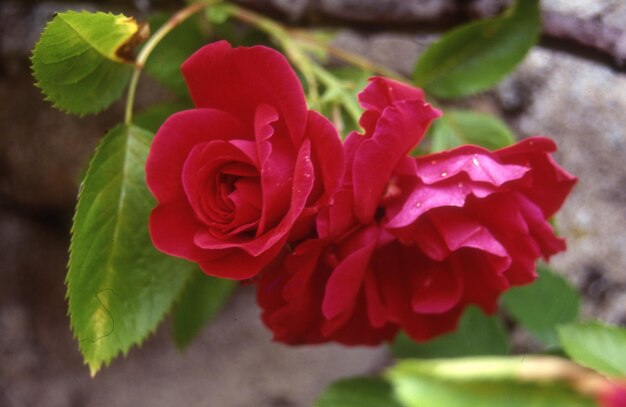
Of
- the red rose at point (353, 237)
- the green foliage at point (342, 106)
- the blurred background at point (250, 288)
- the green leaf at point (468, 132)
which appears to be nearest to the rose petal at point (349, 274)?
the red rose at point (353, 237)

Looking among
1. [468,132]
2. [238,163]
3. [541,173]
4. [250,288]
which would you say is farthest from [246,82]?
[250,288]

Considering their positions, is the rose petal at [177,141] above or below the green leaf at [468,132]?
above

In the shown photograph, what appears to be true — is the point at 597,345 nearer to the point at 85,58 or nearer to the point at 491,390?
the point at 491,390

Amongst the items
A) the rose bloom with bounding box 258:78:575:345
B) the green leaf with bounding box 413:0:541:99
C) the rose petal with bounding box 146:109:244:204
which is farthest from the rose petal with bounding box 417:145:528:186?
the green leaf with bounding box 413:0:541:99

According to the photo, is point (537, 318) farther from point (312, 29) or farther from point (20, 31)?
point (20, 31)

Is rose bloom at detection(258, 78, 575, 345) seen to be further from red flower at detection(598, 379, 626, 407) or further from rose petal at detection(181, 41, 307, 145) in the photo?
red flower at detection(598, 379, 626, 407)

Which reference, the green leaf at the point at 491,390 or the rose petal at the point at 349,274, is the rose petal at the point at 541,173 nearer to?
the rose petal at the point at 349,274

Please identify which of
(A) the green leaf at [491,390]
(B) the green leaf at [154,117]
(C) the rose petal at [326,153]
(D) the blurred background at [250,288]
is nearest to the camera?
(A) the green leaf at [491,390]
